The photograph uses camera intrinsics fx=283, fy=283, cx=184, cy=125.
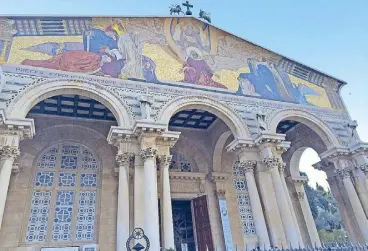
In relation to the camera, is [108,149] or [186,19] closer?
[108,149]

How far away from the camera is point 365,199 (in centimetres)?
1248

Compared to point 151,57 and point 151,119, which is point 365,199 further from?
point 151,57

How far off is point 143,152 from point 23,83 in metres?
4.74

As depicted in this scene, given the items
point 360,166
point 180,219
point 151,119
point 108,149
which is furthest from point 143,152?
point 360,166

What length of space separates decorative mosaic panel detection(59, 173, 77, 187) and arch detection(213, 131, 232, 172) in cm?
669

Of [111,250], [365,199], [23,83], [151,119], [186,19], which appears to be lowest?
[111,250]

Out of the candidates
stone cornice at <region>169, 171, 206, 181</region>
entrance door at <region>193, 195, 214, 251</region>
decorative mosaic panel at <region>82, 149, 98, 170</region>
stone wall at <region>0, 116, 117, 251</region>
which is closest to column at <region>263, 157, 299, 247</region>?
entrance door at <region>193, 195, 214, 251</region>

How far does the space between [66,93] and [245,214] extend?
9956 mm

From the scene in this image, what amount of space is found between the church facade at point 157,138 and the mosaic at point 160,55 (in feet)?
0.19

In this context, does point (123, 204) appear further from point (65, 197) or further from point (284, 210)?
point (284, 210)

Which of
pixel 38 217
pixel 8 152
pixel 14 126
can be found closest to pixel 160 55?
pixel 14 126

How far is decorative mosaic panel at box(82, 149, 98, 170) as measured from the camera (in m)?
12.6

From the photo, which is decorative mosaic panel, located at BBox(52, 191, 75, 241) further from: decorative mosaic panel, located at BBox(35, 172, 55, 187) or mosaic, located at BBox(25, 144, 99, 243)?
decorative mosaic panel, located at BBox(35, 172, 55, 187)

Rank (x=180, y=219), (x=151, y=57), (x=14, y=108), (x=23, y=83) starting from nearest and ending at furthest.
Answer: (x=14, y=108) → (x=23, y=83) → (x=151, y=57) → (x=180, y=219)
